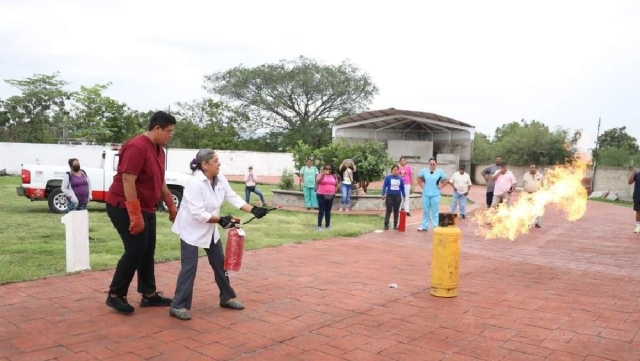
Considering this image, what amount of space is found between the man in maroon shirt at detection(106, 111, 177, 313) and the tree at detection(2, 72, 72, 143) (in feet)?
124

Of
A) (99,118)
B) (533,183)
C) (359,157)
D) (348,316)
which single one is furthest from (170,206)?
(99,118)

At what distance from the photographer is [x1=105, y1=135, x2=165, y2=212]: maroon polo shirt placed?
4742 millimetres

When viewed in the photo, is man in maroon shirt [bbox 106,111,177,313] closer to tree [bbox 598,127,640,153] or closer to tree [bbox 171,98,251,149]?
tree [bbox 171,98,251,149]

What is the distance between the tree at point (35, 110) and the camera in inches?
1518

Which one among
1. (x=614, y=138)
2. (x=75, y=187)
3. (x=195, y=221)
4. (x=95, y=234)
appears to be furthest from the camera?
(x=614, y=138)

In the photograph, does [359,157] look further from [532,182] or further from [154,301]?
[154,301]

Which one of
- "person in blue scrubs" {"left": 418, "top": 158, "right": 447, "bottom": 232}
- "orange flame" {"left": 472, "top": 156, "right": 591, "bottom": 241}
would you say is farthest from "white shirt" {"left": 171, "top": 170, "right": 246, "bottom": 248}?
"orange flame" {"left": 472, "top": 156, "right": 591, "bottom": 241}

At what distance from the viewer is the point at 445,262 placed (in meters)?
6.10

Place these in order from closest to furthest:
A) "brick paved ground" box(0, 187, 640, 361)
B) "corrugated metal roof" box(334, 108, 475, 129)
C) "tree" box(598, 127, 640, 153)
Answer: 1. "brick paved ground" box(0, 187, 640, 361)
2. "corrugated metal roof" box(334, 108, 475, 129)
3. "tree" box(598, 127, 640, 153)

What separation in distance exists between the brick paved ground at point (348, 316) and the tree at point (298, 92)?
139ft

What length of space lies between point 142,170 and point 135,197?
0.30 m

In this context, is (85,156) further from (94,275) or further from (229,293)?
(229,293)

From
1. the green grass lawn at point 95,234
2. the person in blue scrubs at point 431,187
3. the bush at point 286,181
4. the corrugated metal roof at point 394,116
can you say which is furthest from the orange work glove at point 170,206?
the corrugated metal roof at point 394,116

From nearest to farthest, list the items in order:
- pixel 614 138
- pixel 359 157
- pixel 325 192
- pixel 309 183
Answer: pixel 325 192 → pixel 309 183 → pixel 359 157 → pixel 614 138
